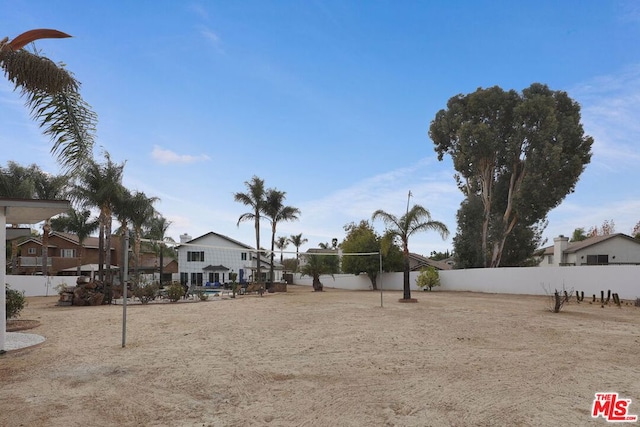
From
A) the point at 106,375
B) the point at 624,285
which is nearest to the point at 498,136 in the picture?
the point at 624,285

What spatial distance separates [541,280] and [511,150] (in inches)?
567

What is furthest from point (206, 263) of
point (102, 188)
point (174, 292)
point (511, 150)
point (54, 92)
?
point (54, 92)

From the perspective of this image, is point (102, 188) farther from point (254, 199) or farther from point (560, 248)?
point (560, 248)

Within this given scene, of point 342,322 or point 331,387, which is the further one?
point 342,322

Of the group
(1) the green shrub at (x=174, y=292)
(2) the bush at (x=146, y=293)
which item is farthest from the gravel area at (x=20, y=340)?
(1) the green shrub at (x=174, y=292)

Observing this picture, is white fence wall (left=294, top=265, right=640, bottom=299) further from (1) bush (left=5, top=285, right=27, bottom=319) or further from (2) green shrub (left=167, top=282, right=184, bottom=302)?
(1) bush (left=5, top=285, right=27, bottom=319)

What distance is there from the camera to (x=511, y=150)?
131 ft

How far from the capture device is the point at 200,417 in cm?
550

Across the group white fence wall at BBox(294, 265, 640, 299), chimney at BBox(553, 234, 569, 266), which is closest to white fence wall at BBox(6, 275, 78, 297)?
white fence wall at BBox(294, 265, 640, 299)

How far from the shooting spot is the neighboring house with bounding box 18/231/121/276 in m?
51.0

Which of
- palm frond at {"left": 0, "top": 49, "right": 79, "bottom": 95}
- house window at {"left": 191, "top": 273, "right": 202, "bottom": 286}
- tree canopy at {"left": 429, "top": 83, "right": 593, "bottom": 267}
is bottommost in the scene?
house window at {"left": 191, "top": 273, "right": 202, "bottom": 286}

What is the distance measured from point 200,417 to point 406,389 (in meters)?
2.99

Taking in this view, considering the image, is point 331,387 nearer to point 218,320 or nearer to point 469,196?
point 218,320

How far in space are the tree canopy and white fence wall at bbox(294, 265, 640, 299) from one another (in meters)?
5.49
